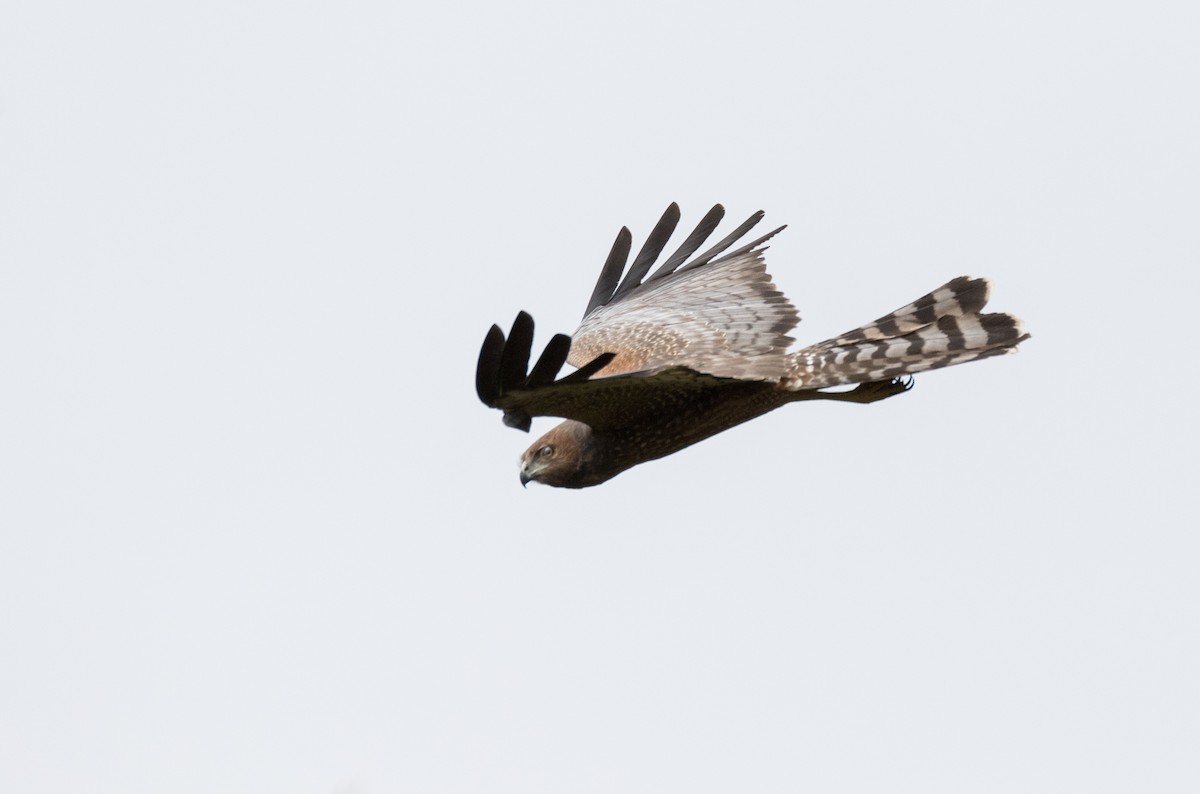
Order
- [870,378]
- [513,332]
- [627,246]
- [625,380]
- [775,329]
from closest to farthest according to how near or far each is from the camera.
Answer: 1. [513,332]
2. [625,380]
3. [870,378]
4. [775,329]
5. [627,246]

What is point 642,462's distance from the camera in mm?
→ 10719

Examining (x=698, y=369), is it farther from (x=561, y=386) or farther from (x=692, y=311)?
(x=692, y=311)

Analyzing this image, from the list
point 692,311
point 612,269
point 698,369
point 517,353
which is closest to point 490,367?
Result: point 517,353

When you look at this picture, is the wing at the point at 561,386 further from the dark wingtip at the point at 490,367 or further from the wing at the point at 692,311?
the wing at the point at 692,311

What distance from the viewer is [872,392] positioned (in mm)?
10820

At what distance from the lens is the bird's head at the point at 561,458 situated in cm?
1059

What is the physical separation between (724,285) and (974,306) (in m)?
2.40

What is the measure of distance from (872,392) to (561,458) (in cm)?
192

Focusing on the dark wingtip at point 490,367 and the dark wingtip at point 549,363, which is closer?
the dark wingtip at point 490,367

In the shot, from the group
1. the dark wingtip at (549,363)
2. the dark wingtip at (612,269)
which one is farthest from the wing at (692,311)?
the dark wingtip at (549,363)

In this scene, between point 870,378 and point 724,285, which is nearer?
point 870,378

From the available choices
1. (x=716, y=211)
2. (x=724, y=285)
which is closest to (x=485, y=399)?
(x=724, y=285)

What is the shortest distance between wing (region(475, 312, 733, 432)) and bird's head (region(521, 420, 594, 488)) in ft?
0.71

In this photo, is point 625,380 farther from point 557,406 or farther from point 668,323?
point 668,323
